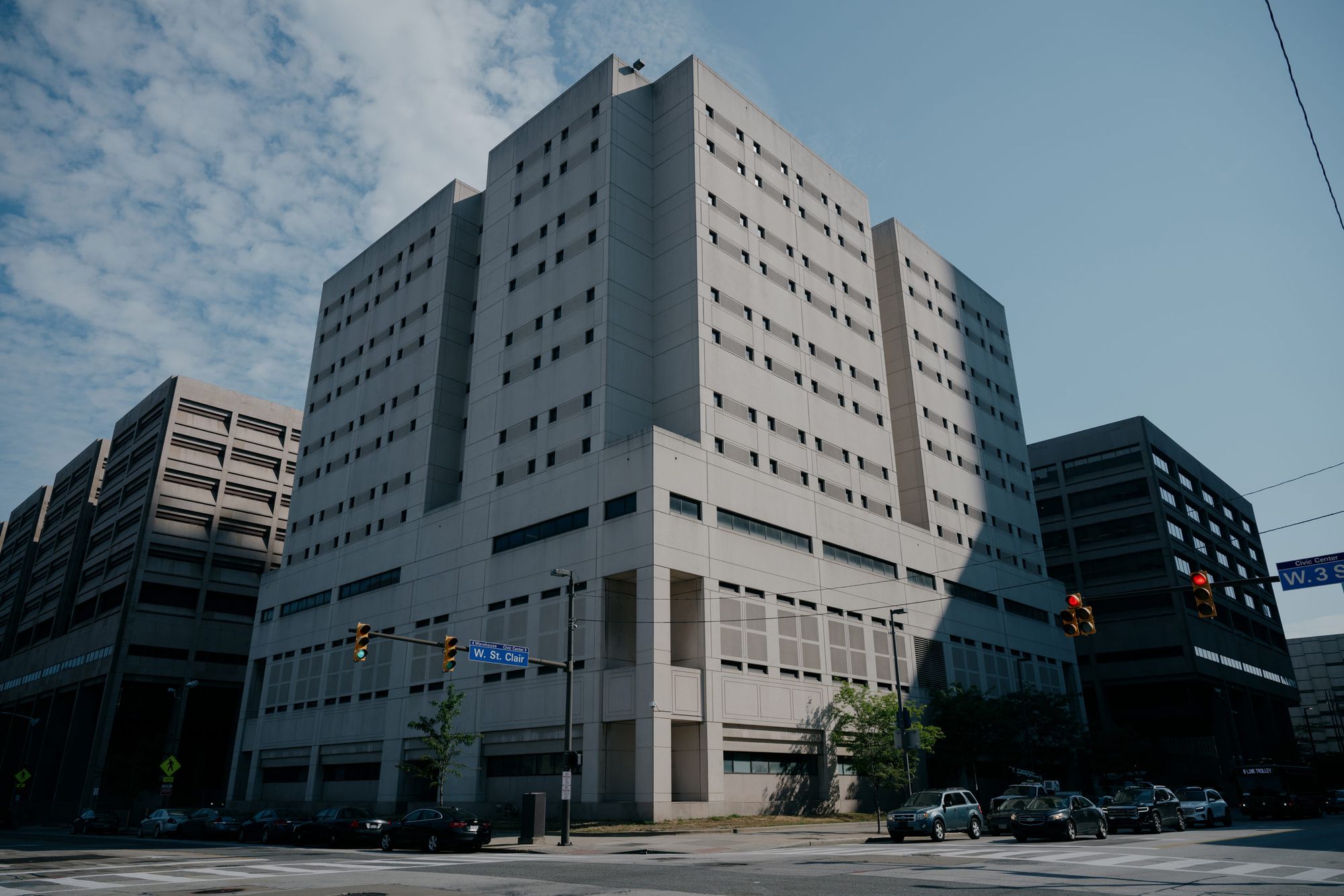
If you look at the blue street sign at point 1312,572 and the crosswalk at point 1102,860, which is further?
the blue street sign at point 1312,572

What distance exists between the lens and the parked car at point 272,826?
36.8 m

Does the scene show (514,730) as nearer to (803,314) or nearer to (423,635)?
(423,635)

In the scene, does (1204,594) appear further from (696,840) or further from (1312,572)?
(696,840)

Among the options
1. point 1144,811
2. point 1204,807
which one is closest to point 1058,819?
point 1144,811

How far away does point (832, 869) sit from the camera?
19.2 metres

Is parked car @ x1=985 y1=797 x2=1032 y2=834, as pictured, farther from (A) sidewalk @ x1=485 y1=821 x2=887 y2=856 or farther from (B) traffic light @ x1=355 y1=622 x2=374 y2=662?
(B) traffic light @ x1=355 y1=622 x2=374 y2=662

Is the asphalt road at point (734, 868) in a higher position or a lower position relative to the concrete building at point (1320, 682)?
lower

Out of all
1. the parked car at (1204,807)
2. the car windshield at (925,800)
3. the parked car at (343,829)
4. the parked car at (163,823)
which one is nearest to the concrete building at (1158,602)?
the parked car at (1204,807)

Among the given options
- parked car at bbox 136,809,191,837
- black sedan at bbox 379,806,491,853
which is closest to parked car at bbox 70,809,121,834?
parked car at bbox 136,809,191,837

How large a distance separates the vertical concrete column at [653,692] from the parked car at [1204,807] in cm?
2325

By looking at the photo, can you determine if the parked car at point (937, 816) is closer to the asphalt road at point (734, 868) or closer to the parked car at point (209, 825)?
the asphalt road at point (734, 868)

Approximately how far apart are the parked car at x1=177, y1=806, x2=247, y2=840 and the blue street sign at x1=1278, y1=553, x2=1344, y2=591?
4517cm

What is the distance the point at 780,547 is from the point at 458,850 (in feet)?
86.9

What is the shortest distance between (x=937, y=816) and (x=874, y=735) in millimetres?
17037
